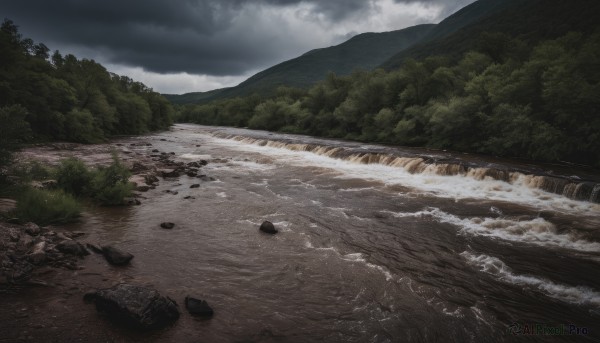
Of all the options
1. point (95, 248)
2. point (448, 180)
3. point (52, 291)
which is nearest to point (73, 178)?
point (95, 248)

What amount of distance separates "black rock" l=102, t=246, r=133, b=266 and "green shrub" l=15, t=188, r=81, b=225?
3388 millimetres

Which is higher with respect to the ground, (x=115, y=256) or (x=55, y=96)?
(x=55, y=96)

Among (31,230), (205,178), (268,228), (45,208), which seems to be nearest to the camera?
(31,230)

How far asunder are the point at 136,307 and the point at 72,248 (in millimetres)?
4168

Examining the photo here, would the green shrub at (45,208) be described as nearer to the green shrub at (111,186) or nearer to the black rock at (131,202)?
the green shrub at (111,186)

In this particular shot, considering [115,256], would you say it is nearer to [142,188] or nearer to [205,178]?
[142,188]

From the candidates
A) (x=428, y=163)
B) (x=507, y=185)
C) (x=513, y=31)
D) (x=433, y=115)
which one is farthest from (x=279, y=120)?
(x=513, y=31)

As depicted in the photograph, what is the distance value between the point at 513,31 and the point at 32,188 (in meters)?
147

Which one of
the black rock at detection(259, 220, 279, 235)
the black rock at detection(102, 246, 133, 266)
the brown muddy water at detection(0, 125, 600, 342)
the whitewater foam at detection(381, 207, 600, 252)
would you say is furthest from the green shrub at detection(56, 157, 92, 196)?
the whitewater foam at detection(381, 207, 600, 252)

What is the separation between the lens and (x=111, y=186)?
14453 millimetres

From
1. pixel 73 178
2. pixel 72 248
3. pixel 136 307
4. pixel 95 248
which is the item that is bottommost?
pixel 95 248

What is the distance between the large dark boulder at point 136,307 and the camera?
582 cm

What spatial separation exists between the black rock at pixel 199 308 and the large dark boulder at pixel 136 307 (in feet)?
1.02

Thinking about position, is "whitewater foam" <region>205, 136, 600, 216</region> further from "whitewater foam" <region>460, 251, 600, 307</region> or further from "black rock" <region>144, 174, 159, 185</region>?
Answer: "black rock" <region>144, 174, 159, 185</region>
